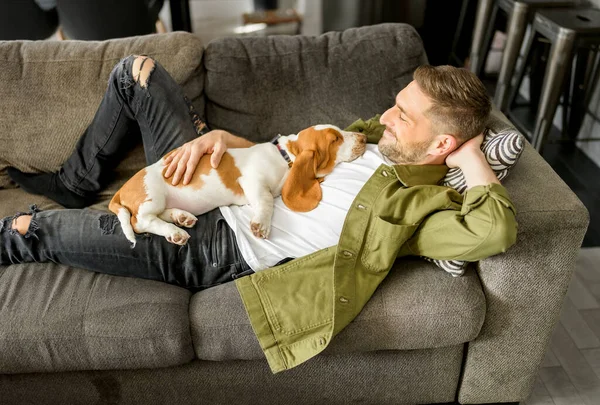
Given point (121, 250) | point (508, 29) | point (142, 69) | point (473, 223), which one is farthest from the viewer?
point (508, 29)

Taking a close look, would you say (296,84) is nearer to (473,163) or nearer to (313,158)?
(313,158)

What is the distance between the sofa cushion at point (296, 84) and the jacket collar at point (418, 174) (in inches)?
20.8

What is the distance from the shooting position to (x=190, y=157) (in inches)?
62.0

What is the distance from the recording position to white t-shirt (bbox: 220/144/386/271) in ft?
4.99

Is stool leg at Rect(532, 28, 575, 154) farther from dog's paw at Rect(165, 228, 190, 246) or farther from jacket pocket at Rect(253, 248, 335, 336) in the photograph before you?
dog's paw at Rect(165, 228, 190, 246)

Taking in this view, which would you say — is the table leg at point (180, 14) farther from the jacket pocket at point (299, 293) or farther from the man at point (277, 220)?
the jacket pocket at point (299, 293)

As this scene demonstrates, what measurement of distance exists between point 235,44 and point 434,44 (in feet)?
6.08

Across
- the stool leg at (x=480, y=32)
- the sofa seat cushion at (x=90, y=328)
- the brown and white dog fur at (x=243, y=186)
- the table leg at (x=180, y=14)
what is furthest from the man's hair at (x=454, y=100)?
the table leg at (x=180, y=14)

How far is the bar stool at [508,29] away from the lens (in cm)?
258

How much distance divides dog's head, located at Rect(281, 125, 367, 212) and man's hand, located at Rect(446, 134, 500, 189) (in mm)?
264

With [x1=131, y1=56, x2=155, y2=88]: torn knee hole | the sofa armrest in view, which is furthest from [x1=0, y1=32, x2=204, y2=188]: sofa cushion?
the sofa armrest

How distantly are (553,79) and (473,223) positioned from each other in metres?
1.37

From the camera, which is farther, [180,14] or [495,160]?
[180,14]

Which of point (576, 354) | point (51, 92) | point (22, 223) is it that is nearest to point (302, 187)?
point (22, 223)
